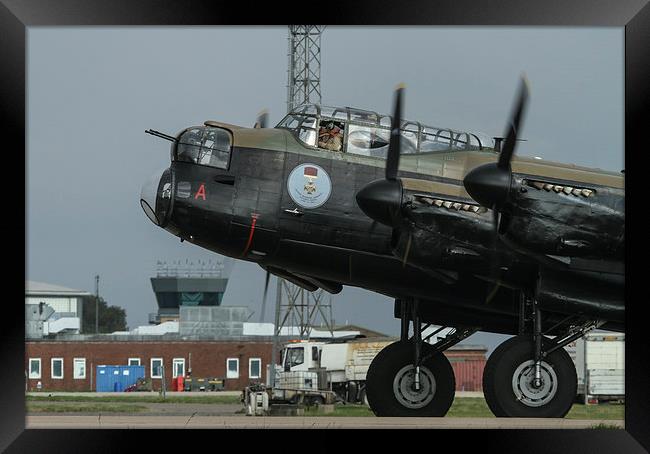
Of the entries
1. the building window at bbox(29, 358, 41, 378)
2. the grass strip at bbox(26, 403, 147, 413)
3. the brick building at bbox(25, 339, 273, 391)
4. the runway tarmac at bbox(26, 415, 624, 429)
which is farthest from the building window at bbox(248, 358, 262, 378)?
the runway tarmac at bbox(26, 415, 624, 429)

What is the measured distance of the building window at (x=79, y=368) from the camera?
142ft

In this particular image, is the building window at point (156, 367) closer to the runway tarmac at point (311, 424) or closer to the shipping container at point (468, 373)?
the shipping container at point (468, 373)

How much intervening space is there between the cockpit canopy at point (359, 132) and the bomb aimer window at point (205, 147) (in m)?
1.28

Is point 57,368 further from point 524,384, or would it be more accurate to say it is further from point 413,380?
point 524,384

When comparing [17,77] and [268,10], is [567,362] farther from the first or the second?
[17,77]

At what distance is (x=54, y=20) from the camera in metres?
16.2

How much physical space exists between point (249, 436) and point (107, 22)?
6.36 metres

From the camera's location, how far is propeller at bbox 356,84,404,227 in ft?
57.1

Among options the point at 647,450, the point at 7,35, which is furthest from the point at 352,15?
the point at 647,450

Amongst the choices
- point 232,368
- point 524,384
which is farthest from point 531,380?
point 232,368

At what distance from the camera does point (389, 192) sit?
A: 17.4 meters

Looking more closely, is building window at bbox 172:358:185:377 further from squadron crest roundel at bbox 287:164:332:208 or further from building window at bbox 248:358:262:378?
squadron crest roundel at bbox 287:164:332:208

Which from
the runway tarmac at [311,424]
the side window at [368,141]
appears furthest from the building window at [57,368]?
the side window at [368,141]

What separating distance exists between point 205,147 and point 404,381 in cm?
550
